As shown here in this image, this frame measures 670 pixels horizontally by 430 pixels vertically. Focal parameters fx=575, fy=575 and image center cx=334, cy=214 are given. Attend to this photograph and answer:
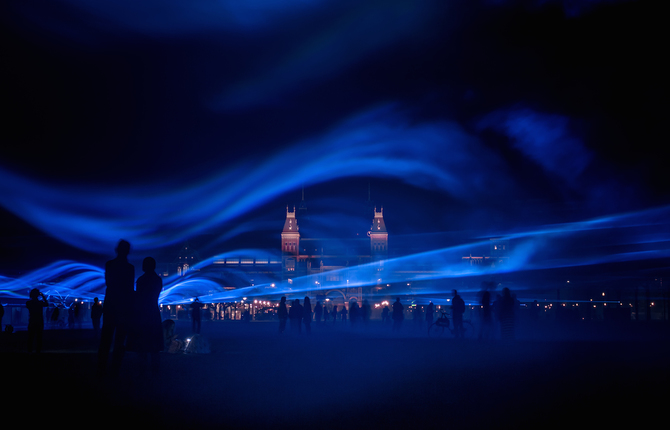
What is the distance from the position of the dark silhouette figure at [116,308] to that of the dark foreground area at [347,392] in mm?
356

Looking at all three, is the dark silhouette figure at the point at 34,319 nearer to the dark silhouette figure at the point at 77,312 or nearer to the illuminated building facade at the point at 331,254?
the dark silhouette figure at the point at 77,312

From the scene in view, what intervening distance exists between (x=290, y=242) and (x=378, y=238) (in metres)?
22.3

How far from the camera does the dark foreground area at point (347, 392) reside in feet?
16.4

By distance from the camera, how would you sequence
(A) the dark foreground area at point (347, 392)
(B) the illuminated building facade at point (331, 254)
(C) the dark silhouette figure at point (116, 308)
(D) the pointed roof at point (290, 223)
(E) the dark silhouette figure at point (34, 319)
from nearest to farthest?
1. (A) the dark foreground area at point (347, 392)
2. (C) the dark silhouette figure at point (116, 308)
3. (E) the dark silhouette figure at point (34, 319)
4. (B) the illuminated building facade at point (331, 254)
5. (D) the pointed roof at point (290, 223)

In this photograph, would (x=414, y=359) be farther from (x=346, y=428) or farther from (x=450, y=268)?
(x=450, y=268)

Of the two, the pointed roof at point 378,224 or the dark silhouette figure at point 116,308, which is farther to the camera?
the pointed roof at point 378,224

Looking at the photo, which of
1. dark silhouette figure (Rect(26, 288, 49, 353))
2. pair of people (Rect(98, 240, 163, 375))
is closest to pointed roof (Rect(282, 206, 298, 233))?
dark silhouette figure (Rect(26, 288, 49, 353))

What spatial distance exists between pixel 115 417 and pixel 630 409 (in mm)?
4739

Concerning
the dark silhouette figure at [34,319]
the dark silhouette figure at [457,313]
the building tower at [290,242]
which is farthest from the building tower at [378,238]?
the dark silhouette figure at [34,319]

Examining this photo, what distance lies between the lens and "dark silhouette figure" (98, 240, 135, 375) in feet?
25.2

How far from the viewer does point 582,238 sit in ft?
110

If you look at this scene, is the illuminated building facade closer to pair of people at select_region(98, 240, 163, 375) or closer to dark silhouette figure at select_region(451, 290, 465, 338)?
dark silhouette figure at select_region(451, 290, 465, 338)

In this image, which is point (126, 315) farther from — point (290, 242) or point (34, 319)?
point (290, 242)

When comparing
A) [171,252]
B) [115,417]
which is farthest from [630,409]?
[171,252]
